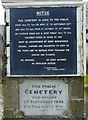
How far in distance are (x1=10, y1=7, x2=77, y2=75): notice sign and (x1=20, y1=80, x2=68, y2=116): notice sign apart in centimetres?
20

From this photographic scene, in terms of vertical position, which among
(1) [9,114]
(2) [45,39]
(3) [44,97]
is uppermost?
(2) [45,39]

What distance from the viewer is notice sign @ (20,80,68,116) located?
13.3 ft

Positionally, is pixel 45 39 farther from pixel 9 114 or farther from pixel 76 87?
pixel 9 114

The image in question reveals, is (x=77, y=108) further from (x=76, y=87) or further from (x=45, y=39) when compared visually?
(x=45, y=39)

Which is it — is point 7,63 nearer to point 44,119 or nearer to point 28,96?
point 28,96

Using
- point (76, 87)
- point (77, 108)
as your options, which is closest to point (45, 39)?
point (76, 87)

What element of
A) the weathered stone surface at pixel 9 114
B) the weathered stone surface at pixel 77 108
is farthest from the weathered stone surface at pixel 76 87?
the weathered stone surface at pixel 9 114

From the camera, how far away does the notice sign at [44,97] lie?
4.05 m

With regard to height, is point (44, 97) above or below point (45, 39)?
below

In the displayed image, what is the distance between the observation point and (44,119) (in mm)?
4082

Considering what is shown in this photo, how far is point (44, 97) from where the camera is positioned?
4.06 meters

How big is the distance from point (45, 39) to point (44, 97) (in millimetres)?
1013

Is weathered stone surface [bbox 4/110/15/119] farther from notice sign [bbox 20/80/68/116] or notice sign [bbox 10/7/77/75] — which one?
notice sign [bbox 10/7/77/75]

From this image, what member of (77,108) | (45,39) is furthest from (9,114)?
(45,39)
